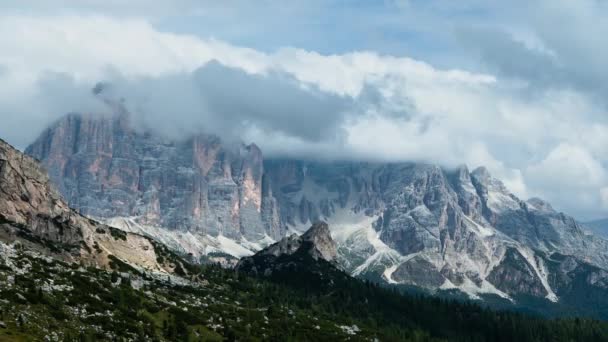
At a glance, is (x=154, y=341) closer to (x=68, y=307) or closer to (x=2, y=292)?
(x=68, y=307)

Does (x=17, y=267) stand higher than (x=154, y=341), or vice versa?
(x=17, y=267)

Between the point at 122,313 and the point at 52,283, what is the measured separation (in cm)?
1767

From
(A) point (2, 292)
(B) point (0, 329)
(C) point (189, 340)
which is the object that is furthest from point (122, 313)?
(B) point (0, 329)

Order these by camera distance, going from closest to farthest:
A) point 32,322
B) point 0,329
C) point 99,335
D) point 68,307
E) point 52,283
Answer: point 0,329
point 32,322
point 99,335
point 68,307
point 52,283

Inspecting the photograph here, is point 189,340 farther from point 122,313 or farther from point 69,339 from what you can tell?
point 69,339

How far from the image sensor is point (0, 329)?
144 m

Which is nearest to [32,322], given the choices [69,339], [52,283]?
[69,339]

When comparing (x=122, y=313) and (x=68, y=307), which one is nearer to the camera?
(x=68, y=307)

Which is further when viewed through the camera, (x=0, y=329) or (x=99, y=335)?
(x=99, y=335)

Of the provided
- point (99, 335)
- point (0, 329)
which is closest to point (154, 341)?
point (99, 335)

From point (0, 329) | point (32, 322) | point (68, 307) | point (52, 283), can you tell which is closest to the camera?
point (0, 329)

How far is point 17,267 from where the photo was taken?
19350 cm

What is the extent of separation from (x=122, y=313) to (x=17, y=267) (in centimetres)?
2704

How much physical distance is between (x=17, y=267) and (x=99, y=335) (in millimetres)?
39010
